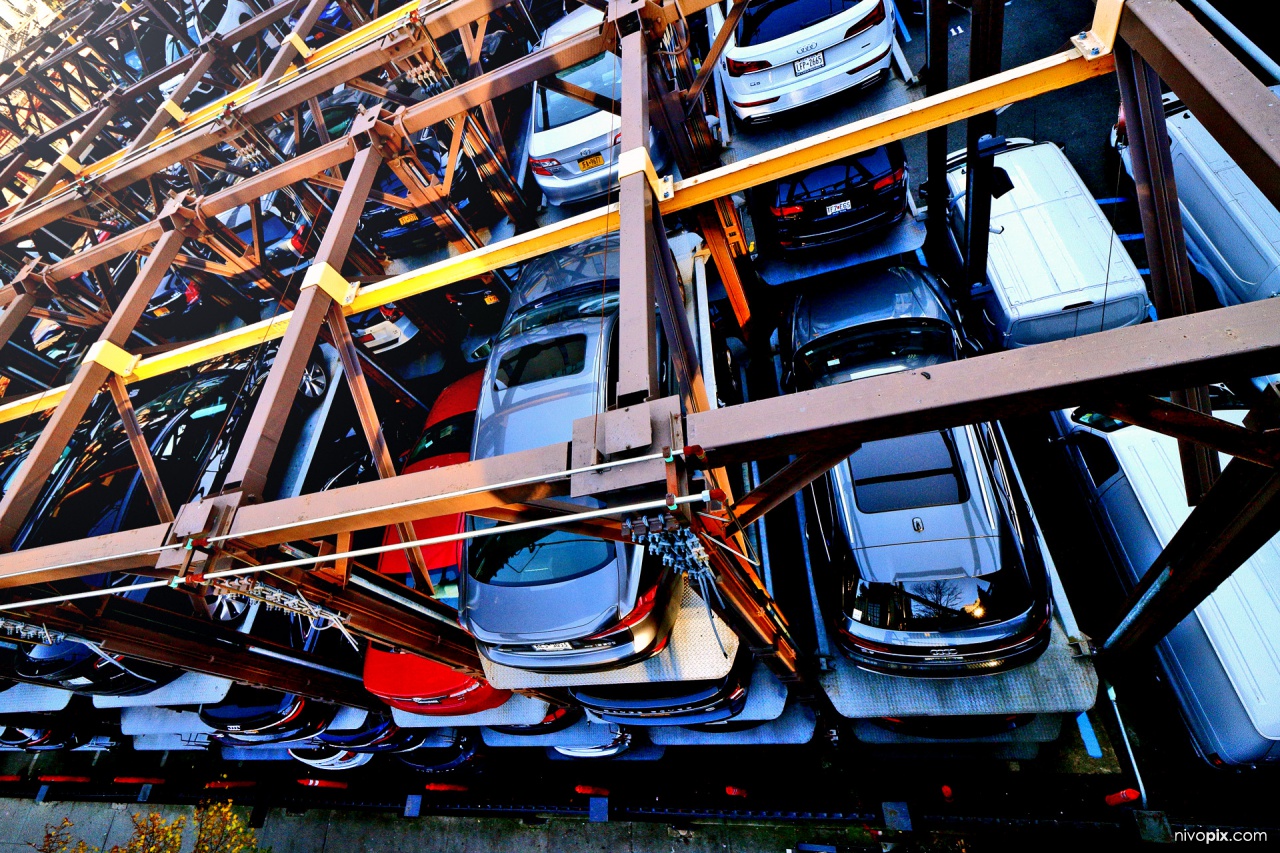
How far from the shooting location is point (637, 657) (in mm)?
3920

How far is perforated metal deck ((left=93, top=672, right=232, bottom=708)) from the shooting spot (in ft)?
17.1

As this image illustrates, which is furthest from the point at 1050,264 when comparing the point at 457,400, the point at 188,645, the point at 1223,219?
the point at 188,645

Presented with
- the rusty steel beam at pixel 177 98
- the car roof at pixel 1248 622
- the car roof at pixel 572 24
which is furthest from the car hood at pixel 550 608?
the rusty steel beam at pixel 177 98

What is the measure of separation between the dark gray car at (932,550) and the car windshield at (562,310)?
248 centimetres

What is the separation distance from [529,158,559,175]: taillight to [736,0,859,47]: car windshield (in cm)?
216

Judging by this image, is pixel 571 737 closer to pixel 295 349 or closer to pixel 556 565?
pixel 556 565

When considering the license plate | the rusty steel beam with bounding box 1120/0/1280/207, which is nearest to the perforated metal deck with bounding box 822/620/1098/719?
the rusty steel beam with bounding box 1120/0/1280/207

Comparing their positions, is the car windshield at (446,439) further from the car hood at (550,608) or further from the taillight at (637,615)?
the taillight at (637,615)

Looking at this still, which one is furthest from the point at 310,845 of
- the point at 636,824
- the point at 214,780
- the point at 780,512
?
the point at 780,512

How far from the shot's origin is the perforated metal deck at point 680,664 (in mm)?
4078

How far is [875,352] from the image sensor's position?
5.04 meters

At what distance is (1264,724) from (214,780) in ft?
36.6

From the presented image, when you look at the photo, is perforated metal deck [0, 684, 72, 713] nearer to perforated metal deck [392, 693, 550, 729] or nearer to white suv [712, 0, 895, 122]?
perforated metal deck [392, 693, 550, 729]

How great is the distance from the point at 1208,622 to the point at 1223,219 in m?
4.01
